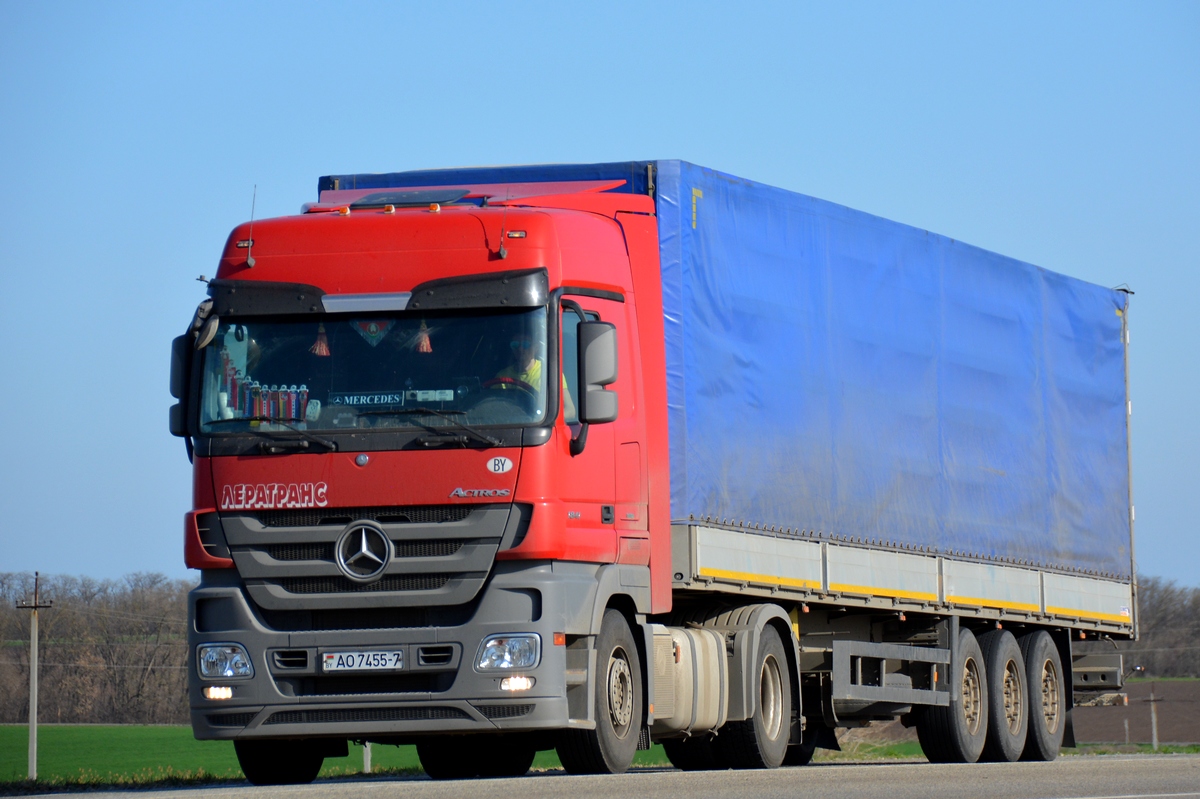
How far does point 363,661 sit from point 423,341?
1968 millimetres

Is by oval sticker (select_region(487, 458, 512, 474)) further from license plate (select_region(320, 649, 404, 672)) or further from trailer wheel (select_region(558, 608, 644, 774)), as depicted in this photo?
trailer wheel (select_region(558, 608, 644, 774))

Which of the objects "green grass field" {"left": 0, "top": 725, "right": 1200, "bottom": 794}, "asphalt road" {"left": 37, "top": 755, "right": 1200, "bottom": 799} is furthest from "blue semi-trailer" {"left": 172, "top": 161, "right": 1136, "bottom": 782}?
"green grass field" {"left": 0, "top": 725, "right": 1200, "bottom": 794}

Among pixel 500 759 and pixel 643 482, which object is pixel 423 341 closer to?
pixel 643 482

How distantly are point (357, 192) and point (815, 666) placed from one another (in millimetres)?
5857

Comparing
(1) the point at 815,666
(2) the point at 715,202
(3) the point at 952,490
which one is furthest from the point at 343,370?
(3) the point at 952,490

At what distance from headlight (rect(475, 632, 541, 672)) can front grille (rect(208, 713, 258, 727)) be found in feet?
4.79

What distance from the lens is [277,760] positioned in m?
12.2

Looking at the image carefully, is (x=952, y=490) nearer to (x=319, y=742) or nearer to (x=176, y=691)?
(x=319, y=742)

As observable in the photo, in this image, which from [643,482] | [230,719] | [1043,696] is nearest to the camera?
[230,719]

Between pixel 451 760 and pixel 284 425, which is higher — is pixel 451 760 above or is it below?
below

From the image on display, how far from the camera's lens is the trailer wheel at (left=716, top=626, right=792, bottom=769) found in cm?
1384

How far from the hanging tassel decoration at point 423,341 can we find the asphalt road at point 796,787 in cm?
260

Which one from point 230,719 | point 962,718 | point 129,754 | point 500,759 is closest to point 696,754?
point 500,759

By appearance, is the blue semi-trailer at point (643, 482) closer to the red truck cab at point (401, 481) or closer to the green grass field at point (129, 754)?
the red truck cab at point (401, 481)
